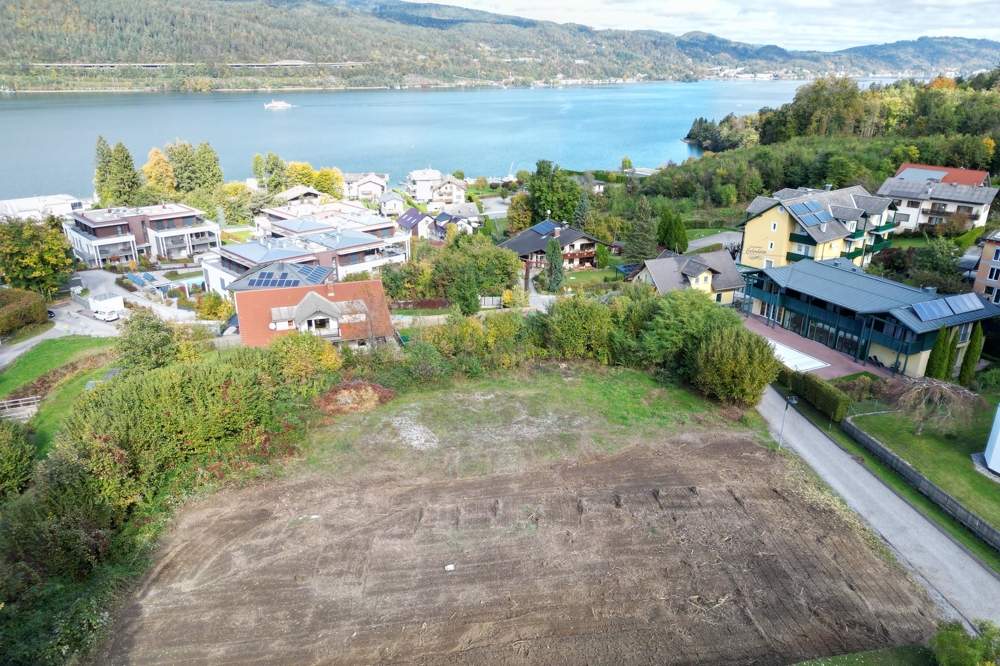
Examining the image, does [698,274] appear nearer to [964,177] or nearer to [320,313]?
[320,313]

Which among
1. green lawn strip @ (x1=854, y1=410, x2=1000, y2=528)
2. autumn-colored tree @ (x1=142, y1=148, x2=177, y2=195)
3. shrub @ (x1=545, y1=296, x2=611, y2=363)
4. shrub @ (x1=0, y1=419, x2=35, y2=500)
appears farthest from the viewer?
autumn-colored tree @ (x1=142, y1=148, x2=177, y2=195)

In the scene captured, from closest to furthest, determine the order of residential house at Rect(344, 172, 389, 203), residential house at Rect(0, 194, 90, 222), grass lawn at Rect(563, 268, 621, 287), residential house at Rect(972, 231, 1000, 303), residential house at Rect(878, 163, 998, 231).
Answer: residential house at Rect(972, 231, 1000, 303), grass lawn at Rect(563, 268, 621, 287), residential house at Rect(878, 163, 998, 231), residential house at Rect(0, 194, 90, 222), residential house at Rect(344, 172, 389, 203)

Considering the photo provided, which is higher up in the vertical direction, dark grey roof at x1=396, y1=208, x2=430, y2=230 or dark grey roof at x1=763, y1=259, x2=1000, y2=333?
dark grey roof at x1=763, y1=259, x2=1000, y2=333

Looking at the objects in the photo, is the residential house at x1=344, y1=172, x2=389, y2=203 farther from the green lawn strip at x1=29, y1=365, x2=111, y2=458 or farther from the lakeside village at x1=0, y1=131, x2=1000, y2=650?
the green lawn strip at x1=29, y1=365, x2=111, y2=458

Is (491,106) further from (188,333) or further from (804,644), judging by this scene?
(804,644)

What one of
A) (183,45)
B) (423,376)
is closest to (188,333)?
(423,376)

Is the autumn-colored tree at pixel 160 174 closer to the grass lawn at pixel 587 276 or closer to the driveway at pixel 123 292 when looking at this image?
the driveway at pixel 123 292

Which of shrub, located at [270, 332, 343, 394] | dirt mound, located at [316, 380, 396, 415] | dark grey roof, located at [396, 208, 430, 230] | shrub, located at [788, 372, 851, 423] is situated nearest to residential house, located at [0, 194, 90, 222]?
dark grey roof, located at [396, 208, 430, 230]
